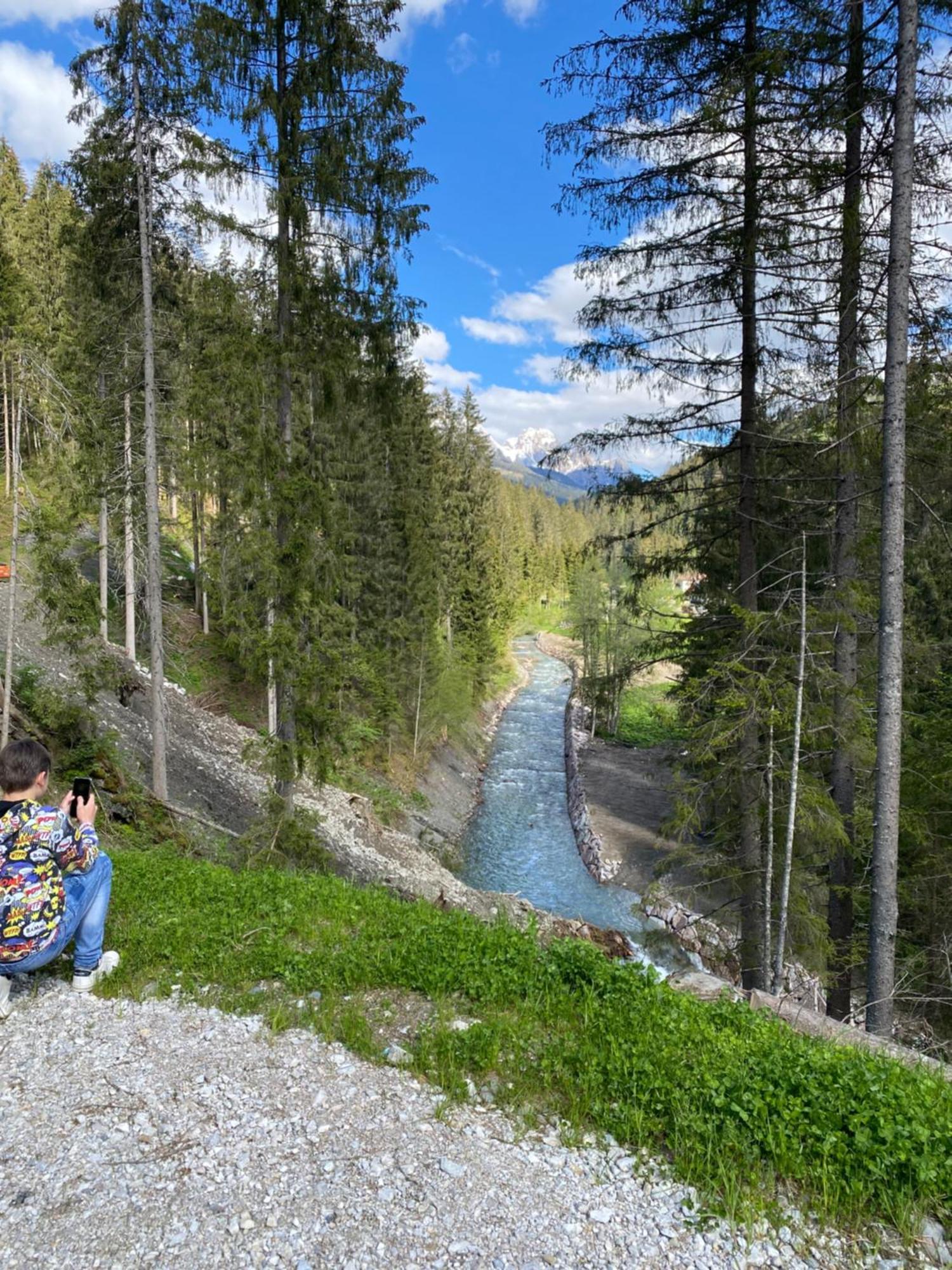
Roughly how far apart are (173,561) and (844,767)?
2971cm

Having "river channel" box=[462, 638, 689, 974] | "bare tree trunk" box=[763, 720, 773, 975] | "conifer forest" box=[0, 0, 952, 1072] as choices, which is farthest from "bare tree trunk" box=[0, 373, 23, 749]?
"river channel" box=[462, 638, 689, 974]

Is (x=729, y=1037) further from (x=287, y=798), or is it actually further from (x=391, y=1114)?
(x=287, y=798)

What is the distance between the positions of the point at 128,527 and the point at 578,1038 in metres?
14.4

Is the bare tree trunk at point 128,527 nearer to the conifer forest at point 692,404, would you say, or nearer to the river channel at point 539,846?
the conifer forest at point 692,404

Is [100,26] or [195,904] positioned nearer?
[195,904]

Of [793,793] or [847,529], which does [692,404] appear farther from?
[793,793]

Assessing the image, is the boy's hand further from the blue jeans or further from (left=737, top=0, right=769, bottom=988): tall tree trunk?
(left=737, top=0, right=769, bottom=988): tall tree trunk

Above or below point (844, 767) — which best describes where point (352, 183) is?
above

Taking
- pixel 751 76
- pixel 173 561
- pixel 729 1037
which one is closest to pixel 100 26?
pixel 751 76

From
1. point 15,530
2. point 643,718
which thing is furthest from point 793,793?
point 643,718

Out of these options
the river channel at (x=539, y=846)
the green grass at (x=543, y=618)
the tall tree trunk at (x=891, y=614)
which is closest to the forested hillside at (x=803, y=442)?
the tall tree trunk at (x=891, y=614)

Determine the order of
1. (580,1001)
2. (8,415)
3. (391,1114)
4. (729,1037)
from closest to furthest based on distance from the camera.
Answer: (391,1114)
(729,1037)
(580,1001)
(8,415)

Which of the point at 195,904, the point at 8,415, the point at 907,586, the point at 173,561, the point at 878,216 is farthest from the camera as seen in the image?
the point at 173,561

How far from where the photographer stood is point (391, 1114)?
343 centimetres
